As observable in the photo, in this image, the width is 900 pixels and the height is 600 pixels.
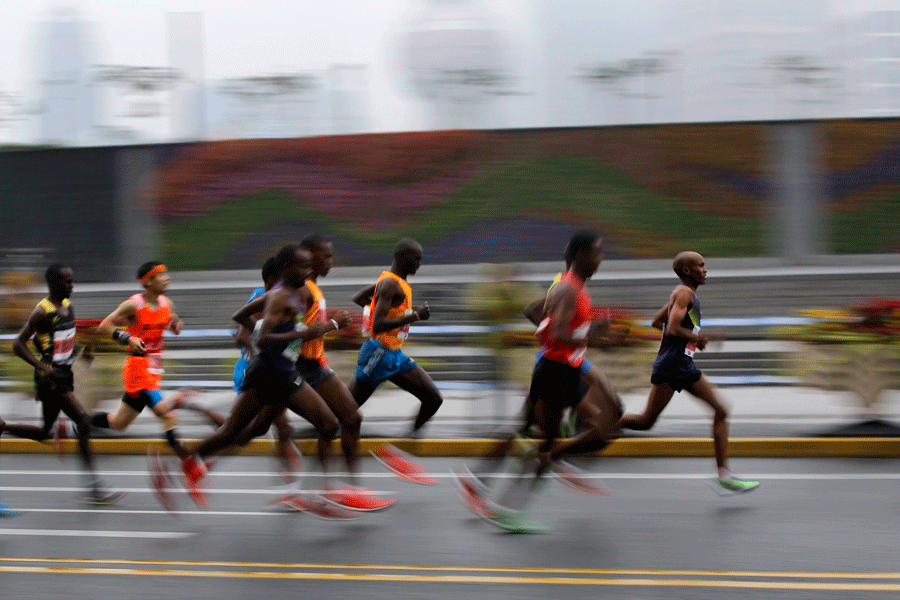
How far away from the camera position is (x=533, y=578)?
495 cm

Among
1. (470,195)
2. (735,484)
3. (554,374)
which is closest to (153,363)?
(554,374)

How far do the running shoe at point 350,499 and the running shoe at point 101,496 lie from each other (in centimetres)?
164

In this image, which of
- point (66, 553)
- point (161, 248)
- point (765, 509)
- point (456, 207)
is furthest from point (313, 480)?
point (161, 248)

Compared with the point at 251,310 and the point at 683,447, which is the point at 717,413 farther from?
the point at 251,310

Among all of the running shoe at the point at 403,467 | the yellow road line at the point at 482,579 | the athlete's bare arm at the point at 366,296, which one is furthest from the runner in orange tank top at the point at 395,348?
the yellow road line at the point at 482,579

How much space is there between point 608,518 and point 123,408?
11.7 feet

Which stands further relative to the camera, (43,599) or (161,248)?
(161,248)

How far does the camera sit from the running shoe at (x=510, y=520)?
582 centimetres

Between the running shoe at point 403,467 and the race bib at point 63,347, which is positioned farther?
the running shoe at point 403,467

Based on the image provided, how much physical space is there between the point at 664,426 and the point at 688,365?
279cm

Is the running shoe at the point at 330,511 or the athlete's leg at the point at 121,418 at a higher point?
the athlete's leg at the point at 121,418

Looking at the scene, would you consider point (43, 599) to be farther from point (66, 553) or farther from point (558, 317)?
point (558, 317)

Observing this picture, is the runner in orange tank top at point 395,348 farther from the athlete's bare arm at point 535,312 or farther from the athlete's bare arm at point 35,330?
the athlete's bare arm at point 35,330

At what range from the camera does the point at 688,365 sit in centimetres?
653
